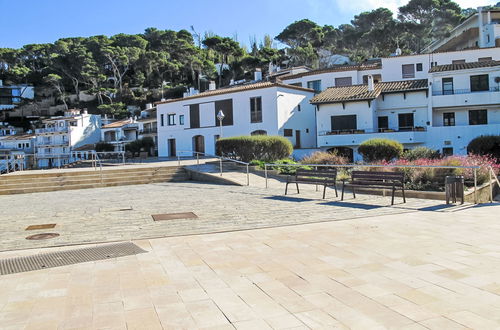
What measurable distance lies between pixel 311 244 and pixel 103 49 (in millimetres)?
79758

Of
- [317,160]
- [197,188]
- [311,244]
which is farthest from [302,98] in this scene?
[311,244]

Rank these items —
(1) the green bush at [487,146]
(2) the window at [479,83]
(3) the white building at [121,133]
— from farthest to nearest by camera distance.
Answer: (3) the white building at [121,133] < (2) the window at [479,83] < (1) the green bush at [487,146]

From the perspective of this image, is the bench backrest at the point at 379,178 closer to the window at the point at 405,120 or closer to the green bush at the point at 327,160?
the green bush at the point at 327,160

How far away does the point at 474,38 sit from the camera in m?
50.5

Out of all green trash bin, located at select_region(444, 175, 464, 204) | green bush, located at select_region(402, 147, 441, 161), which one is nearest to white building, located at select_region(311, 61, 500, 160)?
green bush, located at select_region(402, 147, 441, 161)

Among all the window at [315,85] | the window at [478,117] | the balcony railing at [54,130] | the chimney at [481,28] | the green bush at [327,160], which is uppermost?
the chimney at [481,28]

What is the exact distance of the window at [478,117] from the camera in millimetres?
33000

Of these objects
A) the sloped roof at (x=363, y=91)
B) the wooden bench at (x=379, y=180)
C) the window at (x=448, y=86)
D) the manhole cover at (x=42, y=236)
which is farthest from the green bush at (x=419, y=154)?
the manhole cover at (x=42, y=236)

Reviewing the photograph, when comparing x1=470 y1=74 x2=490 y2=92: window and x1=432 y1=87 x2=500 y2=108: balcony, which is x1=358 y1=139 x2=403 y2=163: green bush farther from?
x1=470 y1=74 x2=490 y2=92: window

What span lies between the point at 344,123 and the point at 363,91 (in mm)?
3124

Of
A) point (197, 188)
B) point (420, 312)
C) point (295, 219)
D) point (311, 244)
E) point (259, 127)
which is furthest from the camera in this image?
point (259, 127)

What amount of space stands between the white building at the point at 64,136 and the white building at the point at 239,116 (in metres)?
26.4

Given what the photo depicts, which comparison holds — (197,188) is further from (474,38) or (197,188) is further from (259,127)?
(474,38)

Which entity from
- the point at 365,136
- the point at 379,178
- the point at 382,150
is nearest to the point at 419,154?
the point at 382,150
